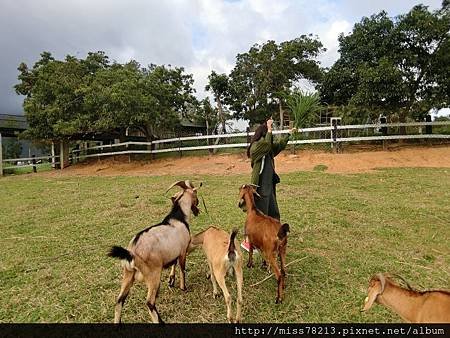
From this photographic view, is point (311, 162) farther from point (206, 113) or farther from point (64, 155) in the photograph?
point (64, 155)

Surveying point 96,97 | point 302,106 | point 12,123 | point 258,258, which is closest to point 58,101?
point 96,97

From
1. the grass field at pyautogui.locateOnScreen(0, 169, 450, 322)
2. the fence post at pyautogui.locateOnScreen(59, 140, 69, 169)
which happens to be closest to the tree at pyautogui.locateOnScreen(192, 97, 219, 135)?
the fence post at pyautogui.locateOnScreen(59, 140, 69, 169)

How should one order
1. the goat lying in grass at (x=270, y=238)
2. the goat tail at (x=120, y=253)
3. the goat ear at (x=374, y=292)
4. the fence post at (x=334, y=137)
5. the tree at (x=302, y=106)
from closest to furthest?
the goat ear at (x=374, y=292), the goat tail at (x=120, y=253), the goat lying in grass at (x=270, y=238), the tree at (x=302, y=106), the fence post at (x=334, y=137)

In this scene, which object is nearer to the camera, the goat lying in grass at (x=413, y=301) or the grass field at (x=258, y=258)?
the goat lying in grass at (x=413, y=301)

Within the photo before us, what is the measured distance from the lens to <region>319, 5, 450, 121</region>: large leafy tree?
14.1 metres

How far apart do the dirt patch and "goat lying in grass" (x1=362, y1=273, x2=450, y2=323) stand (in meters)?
10.5

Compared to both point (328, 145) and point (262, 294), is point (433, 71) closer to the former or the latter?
point (328, 145)

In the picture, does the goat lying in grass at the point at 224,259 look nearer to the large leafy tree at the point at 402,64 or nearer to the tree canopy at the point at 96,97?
the large leafy tree at the point at 402,64

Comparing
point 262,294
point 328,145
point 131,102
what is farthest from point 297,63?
point 262,294

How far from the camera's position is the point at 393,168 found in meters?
12.6

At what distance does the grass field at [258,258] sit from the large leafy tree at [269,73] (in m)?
10.7

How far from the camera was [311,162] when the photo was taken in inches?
569

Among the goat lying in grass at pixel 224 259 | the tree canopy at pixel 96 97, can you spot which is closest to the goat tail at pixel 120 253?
the goat lying in grass at pixel 224 259

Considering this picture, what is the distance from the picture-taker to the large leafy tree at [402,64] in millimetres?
14086
